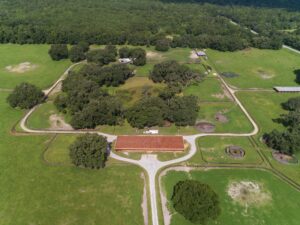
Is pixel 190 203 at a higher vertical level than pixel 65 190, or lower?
higher

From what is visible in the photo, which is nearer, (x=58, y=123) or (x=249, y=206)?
(x=249, y=206)

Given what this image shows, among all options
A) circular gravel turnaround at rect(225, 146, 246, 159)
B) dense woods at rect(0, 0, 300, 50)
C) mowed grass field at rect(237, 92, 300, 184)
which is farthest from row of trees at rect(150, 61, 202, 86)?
circular gravel turnaround at rect(225, 146, 246, 159)

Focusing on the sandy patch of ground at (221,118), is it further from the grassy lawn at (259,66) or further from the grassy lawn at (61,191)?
the grassy lawn at (61,191)

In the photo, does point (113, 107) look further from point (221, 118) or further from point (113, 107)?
point (221, 118)

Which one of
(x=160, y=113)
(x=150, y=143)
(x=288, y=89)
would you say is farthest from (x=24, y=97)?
(x=288, y=89)

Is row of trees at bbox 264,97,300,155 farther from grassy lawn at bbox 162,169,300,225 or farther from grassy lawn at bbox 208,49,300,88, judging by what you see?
grassy lawn at bbox 208,49,300,88

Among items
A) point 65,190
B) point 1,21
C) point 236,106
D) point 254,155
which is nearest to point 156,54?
point 236,106

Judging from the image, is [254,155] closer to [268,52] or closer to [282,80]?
[282,80]
